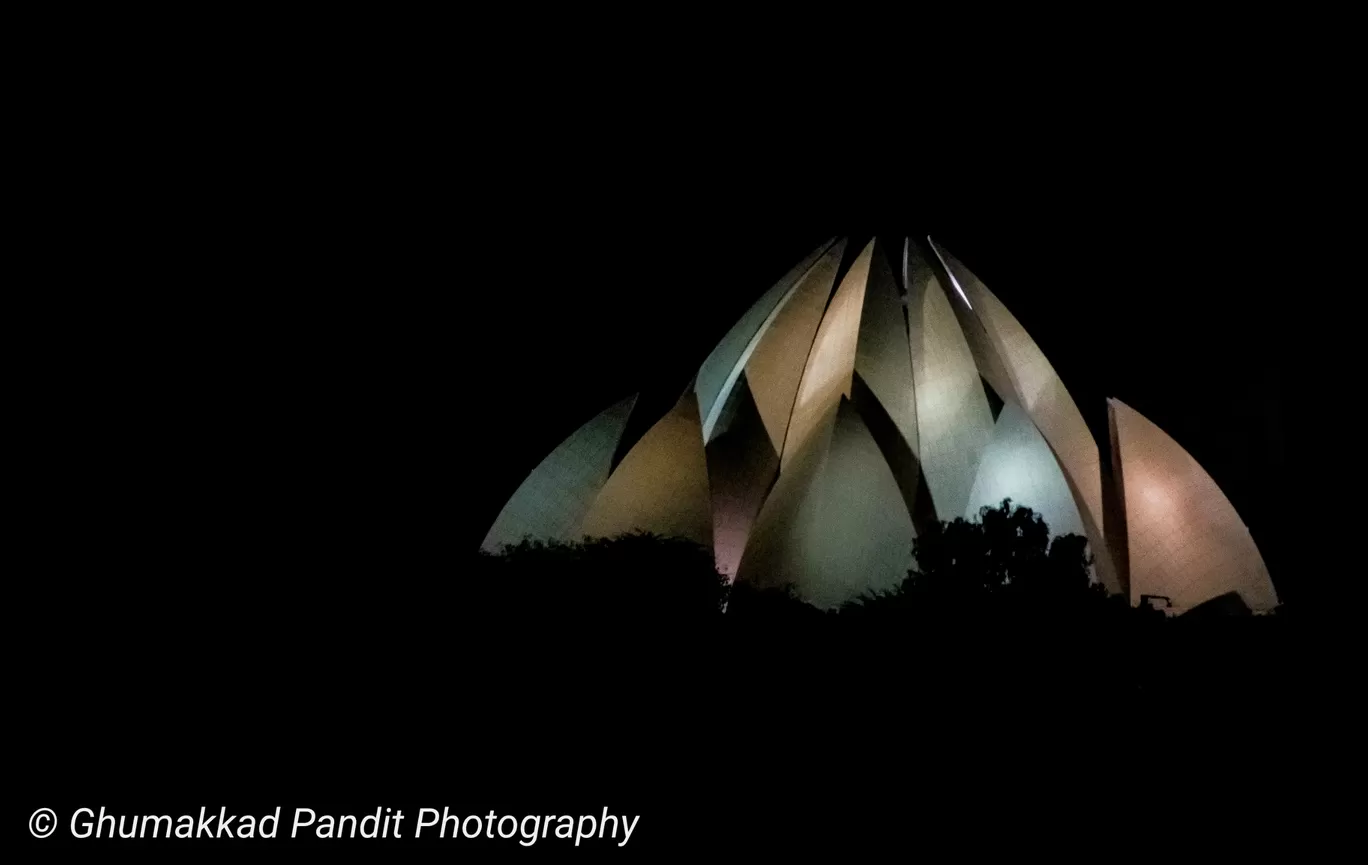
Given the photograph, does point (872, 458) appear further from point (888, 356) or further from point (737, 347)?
point (737, 347)

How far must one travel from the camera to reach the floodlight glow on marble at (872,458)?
13211 millimetres

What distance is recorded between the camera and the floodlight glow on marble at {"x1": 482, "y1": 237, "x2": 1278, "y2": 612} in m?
13.2

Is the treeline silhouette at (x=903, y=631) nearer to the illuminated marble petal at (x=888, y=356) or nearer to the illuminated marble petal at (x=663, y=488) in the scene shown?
the illuminated marble petal at (x=663, y=488)

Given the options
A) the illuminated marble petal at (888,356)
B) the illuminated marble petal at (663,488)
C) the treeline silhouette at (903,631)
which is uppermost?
the illuminated marble petal at (888,356)

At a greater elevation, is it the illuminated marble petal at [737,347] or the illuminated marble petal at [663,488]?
the illuminated marble petal at [737,347]

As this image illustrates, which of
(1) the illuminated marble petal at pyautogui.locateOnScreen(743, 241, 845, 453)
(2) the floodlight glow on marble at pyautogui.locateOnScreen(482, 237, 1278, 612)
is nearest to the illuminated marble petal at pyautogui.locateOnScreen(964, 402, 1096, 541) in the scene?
(2) the floodlight glow on marble at pyautogui.locateOnScreen(482, 237, 1278, 612)

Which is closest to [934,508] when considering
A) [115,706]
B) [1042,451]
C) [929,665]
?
[1042,451]

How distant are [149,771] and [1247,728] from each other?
266 inches

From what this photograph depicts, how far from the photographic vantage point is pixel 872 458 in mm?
13336

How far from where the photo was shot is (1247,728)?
8227 millimetres

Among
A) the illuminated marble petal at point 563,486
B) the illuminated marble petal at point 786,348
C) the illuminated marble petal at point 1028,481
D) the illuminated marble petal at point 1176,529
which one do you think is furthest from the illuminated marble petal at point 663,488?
the illuminated marble petal at point 1176,529

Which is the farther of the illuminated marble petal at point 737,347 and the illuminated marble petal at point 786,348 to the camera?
the illuminated marble petal at point 737,347

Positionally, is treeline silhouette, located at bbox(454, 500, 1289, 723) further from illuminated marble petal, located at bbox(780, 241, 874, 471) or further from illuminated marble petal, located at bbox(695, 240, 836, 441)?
illuminated marble petal, located at bbox(695, 240, 836, 441)

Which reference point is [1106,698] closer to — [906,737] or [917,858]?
[906,737]
